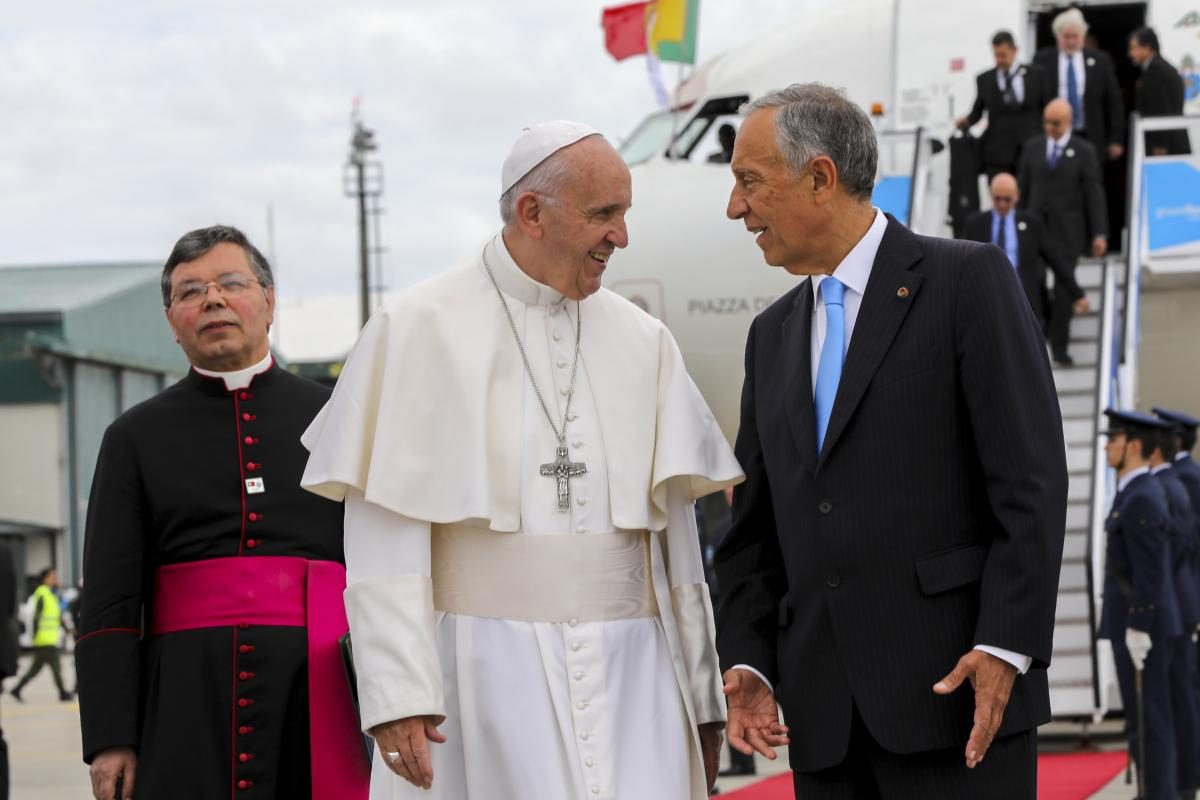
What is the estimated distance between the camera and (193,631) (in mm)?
3832

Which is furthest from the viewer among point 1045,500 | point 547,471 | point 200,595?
point 200,595

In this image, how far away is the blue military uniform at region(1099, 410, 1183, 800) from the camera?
8211 mm

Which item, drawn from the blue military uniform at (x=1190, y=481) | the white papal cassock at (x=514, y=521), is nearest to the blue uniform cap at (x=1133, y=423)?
the blue military uniform at (x=1190, y=481)

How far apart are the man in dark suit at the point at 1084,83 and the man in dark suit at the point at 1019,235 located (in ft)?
5.15

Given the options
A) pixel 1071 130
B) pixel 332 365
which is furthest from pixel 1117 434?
pixel 332 365

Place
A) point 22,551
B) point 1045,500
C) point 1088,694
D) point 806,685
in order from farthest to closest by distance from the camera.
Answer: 1. point 22,551
2. point 1088,694
3. point 806,685
4. point 1045,500

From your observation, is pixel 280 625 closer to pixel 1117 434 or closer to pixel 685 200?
pixel 1117 434

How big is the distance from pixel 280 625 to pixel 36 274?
42722mm

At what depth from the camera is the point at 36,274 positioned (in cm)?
4428

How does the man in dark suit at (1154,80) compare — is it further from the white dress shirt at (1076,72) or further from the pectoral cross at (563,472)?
the pectoral cross at (563,472)

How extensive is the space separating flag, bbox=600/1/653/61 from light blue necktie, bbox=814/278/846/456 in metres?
12.2

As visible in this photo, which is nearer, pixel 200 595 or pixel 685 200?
pixel 200 595

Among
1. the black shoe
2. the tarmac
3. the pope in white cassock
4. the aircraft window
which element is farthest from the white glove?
the aircraft window

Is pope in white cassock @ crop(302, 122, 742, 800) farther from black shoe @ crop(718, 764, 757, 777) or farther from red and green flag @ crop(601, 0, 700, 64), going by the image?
red and green flag @ crop(601, 0, 700, 64)
